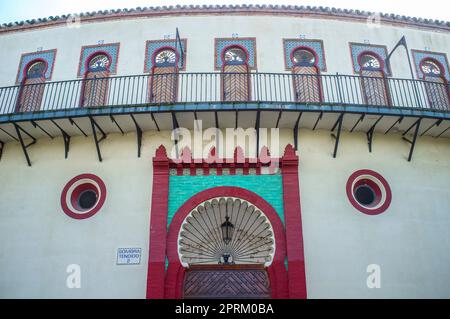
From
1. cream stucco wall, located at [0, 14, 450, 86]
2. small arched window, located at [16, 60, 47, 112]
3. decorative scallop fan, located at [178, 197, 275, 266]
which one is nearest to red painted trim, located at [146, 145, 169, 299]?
decorative scallop fan, located at [178, 197, 275, 266]

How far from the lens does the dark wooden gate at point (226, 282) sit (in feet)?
30.9

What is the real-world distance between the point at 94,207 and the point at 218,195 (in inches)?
119

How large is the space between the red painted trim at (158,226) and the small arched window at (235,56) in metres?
3.52

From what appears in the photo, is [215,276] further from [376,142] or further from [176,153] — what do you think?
[376,142]

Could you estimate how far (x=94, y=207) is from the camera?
10188 mm

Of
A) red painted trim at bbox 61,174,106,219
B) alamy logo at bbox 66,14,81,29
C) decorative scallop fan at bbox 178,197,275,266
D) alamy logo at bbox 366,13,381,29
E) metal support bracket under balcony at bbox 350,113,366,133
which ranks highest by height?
alamy logo at bbox 66,14,81,29

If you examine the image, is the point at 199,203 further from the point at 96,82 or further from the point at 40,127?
the point at 96,82

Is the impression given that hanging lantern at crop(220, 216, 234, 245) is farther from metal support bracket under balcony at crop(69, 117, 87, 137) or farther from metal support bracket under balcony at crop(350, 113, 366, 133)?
metal support bracket under balcony at crop(69, 117, 87, 137)

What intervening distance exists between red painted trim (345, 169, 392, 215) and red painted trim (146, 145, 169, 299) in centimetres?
442

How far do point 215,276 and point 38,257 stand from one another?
4.19m

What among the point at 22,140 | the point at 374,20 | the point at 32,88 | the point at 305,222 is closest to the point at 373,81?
the point at 374,20

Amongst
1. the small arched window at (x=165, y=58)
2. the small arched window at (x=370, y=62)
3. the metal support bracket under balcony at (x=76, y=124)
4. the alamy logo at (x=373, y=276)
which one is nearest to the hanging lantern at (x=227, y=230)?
the alamy logo at (x=373, y=276)

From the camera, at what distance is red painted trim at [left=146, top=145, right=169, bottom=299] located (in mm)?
9156

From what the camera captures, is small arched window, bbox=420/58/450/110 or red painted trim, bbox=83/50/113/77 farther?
red painted trim, bbox=83/50/113/77
